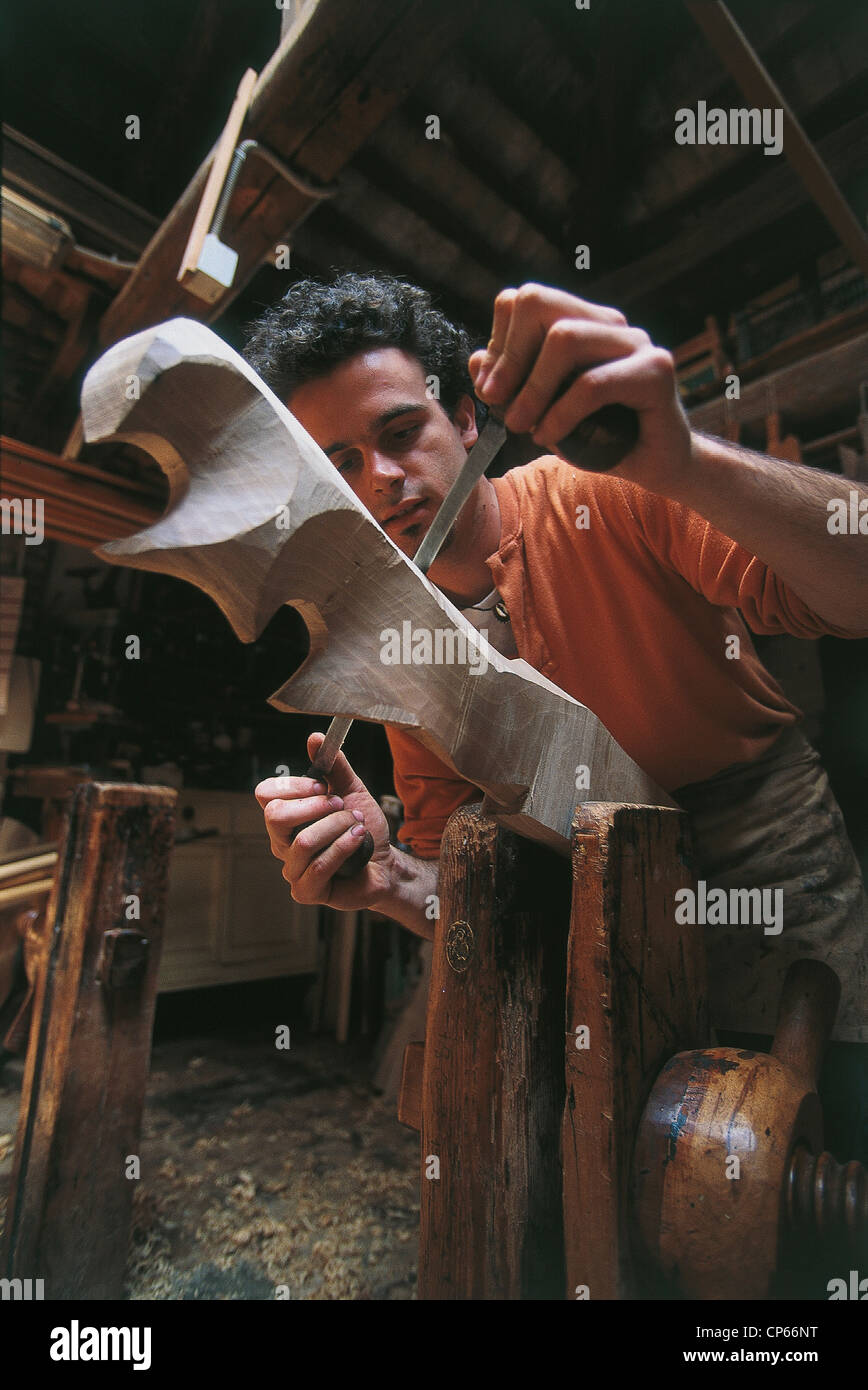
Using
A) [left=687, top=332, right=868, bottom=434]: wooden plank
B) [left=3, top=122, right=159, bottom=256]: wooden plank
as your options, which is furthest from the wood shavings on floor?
[left=3, top=122, right=159, bottom=256]: wooden plank

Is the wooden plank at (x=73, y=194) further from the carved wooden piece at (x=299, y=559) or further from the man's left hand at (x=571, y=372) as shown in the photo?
the man's left hand at (x=571, y=372)

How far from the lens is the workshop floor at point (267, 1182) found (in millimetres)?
2373

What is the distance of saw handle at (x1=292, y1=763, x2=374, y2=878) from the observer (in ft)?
3.49

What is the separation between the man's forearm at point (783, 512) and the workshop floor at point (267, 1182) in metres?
2.38

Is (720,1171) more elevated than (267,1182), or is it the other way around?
(720,1171)

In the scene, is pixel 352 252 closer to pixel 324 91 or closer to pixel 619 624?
pixel 324 91

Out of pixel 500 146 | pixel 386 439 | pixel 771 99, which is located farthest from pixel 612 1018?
pixel 500 146

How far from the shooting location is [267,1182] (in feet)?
9.68

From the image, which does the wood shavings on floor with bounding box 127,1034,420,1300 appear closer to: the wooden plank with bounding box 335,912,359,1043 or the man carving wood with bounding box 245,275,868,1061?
the wooden plank with bounding box 335,912,359,1043

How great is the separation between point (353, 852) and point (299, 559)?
538 mm

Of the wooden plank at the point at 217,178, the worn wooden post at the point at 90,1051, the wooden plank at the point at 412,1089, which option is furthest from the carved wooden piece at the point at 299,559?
the worn wooden post at the point at 90,1051

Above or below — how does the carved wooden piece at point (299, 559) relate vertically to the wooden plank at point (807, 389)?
below

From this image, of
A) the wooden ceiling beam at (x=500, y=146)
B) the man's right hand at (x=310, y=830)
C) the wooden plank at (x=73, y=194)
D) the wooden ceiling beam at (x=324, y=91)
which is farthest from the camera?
the wooden plank at (x=73, y=194)

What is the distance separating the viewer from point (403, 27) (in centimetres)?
153
